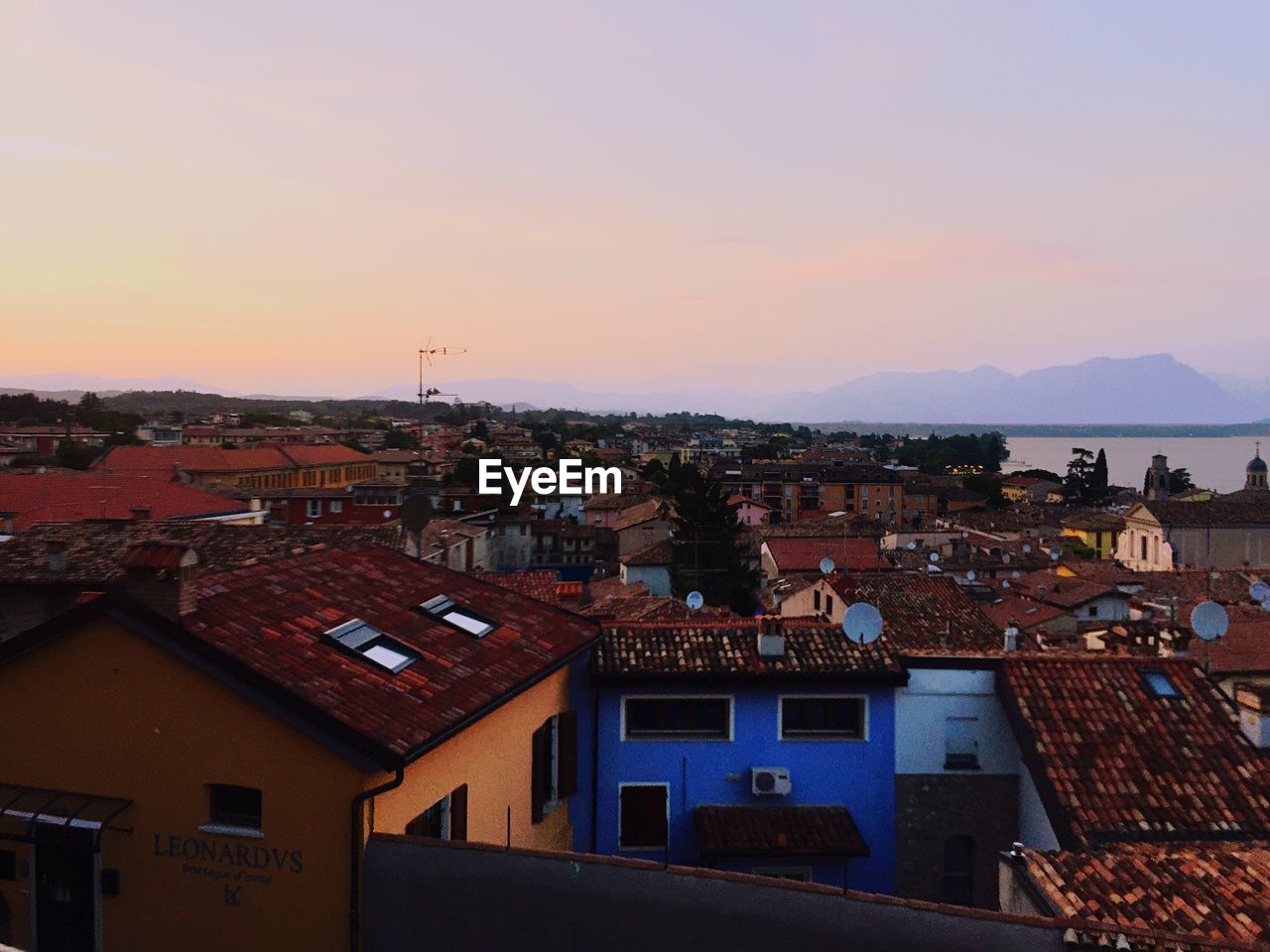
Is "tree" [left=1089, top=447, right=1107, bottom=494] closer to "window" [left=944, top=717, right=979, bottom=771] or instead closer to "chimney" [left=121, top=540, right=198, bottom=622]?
"window" [left=944, top=717, right=979, bottom=771]

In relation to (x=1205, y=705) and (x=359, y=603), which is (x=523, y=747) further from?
(x=1205, y=705)

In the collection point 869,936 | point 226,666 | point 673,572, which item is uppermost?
point 226,666

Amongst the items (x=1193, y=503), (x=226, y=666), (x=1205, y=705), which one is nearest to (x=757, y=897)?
(x=226, y=666)

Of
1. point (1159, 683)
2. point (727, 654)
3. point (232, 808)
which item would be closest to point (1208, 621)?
point (1159, 683)

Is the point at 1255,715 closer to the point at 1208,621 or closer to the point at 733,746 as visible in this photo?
the point at 1208,621

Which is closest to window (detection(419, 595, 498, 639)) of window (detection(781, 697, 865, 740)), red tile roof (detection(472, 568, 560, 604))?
window (detection(781, 697, 865, 740))

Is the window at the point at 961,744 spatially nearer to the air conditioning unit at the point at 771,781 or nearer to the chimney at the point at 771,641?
the air conditioning unit at the point at 771,781
